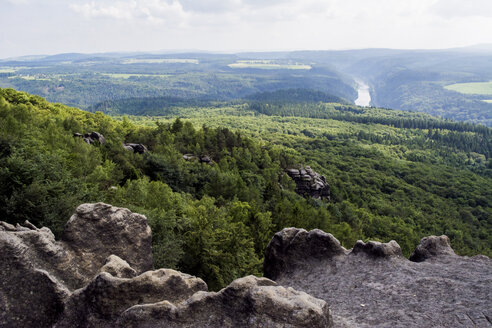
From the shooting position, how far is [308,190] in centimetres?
11144

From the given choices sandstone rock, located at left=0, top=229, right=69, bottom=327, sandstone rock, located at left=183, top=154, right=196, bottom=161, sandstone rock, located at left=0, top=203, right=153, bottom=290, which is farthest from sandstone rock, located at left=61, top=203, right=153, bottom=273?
sandstone rock, located at left=183, top=154, right=196, bottom=161

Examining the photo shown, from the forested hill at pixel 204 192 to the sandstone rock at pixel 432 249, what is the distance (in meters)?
15.9

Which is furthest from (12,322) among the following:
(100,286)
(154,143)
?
(154,143)

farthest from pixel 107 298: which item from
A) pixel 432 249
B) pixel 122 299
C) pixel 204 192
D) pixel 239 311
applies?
pixel 204 192

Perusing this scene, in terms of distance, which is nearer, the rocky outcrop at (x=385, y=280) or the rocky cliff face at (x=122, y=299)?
the rocky cliff face at (x=122, y=299)

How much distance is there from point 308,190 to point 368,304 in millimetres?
94715

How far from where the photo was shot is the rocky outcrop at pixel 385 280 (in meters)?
16.0

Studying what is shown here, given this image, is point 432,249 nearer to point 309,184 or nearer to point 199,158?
point 199,158

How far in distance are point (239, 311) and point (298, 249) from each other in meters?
11.2

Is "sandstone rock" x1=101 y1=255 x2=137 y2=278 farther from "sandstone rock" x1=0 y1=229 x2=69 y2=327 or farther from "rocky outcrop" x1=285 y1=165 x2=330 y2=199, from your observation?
"rocky outcrop" x1=285 y1=165 x2=330 y2=199

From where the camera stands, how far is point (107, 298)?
14531 mm

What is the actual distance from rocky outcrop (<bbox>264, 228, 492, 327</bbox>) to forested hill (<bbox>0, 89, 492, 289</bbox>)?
10.6m

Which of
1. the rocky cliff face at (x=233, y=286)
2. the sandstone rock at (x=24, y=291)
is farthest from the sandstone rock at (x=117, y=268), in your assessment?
the sandstone rock at (x=24, y=291)

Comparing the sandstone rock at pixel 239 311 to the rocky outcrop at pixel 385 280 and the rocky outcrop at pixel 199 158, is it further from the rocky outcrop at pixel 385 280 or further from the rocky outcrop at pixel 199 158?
the rocky outcrop at pixel 199 158
